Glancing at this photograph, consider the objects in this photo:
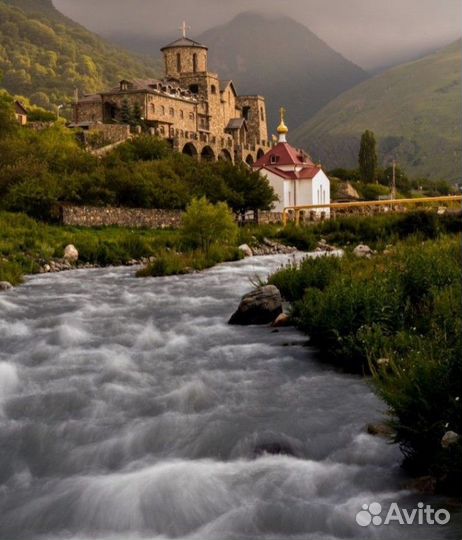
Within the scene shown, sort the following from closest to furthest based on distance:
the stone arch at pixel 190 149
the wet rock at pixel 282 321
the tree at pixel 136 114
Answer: the wet rock at pixel 282 321 < the tree at pixel 136 114 < the stone arch at pixel 190 149

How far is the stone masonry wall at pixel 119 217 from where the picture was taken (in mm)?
40844

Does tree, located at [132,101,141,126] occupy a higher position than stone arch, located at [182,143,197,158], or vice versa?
tree, located at [132,101,141,126]

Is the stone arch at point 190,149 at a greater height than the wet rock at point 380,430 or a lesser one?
greater

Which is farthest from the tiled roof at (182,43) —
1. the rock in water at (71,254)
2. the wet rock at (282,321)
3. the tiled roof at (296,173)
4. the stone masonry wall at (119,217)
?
the wet rock at (282,321)

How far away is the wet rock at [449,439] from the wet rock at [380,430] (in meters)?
1.05

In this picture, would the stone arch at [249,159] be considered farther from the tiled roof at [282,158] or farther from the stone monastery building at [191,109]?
the tiled roof at [282,158]

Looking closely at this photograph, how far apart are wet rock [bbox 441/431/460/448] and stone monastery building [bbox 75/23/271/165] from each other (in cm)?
7101

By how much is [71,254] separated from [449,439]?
2452 centimetres

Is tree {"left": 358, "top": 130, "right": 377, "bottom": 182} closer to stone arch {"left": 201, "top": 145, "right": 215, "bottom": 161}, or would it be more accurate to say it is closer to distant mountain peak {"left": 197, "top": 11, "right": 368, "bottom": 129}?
distant mountain peak {"left": 197, "top": 11, "right": 368, "bottom": 129}

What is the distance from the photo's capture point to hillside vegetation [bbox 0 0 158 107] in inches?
5404

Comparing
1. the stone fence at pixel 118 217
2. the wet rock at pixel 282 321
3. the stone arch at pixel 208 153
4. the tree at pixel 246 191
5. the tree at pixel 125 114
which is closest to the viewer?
the wet rock at pixel 282 321

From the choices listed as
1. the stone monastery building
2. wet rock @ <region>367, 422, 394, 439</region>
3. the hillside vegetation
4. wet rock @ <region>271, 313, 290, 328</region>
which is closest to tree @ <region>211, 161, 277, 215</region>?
the stone monastery building

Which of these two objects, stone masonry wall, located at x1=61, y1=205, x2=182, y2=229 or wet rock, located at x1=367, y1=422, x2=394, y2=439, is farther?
stone masonry wall, located at x1=61, y1=205, x2=182, y2=229

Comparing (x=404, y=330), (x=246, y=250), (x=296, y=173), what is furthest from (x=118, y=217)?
(x=404, y=330)
